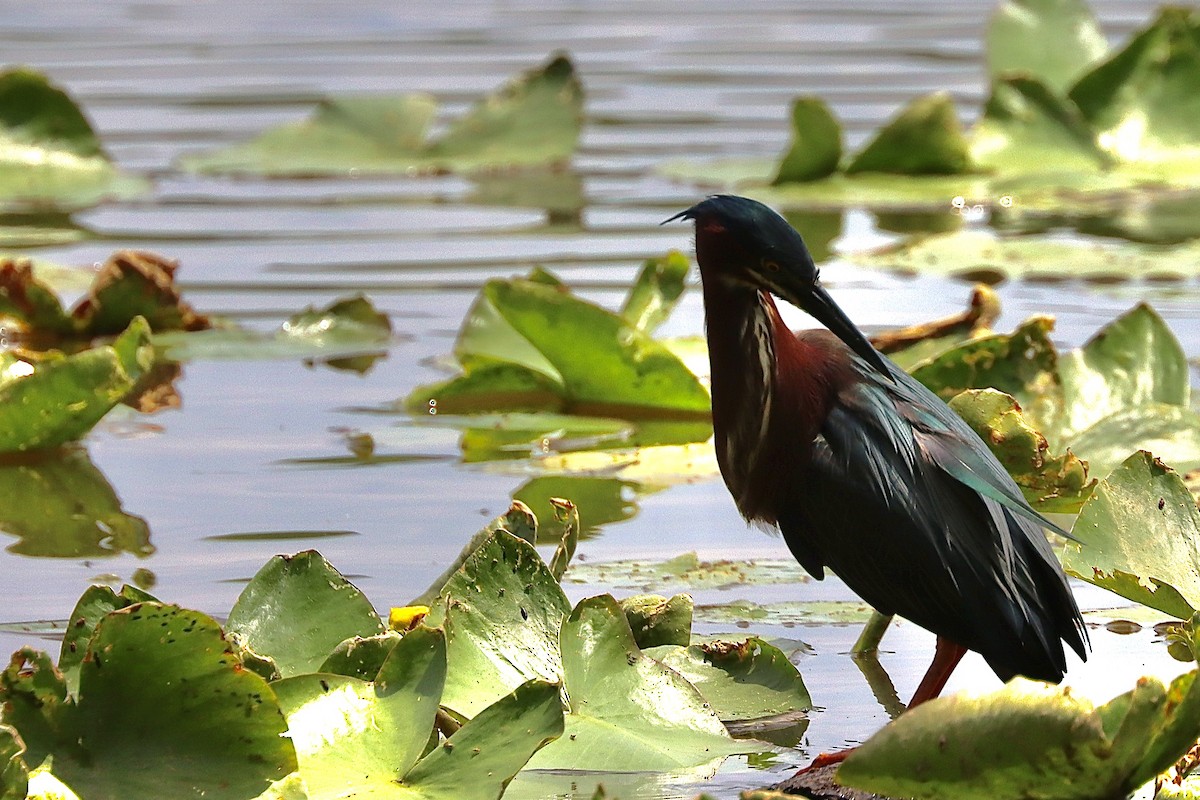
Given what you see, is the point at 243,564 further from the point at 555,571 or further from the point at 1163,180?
the point at 1163,180

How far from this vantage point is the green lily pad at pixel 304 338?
508 centimetres

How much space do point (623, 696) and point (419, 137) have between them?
18.0ft

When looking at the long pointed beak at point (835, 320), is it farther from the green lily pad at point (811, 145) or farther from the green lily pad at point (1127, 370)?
the green lily pad at point (811, 145)

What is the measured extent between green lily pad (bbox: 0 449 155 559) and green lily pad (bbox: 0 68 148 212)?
9.40 ft

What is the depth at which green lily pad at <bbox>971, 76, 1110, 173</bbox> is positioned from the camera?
719 centimetres

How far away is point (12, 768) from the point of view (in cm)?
218

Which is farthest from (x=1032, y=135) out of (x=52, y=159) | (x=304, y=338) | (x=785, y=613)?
(x=785, y=613)

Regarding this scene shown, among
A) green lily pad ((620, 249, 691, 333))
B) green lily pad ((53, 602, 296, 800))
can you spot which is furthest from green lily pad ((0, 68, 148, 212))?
green lily pad ((53, 602, 296, 800))

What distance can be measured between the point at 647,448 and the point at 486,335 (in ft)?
1.97

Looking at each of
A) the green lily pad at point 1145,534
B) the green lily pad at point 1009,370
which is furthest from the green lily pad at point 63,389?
the green lily pad at point 1145,534

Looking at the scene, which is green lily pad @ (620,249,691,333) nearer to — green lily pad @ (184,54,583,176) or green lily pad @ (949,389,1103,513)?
green lily pad @ (949,389,1103,513)

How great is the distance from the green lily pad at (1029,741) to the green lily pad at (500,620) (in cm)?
63

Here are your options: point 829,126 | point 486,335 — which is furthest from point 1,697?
point 829,126

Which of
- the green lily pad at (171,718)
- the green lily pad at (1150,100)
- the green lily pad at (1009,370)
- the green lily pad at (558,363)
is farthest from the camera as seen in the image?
the green lily pad at (1150,100)
